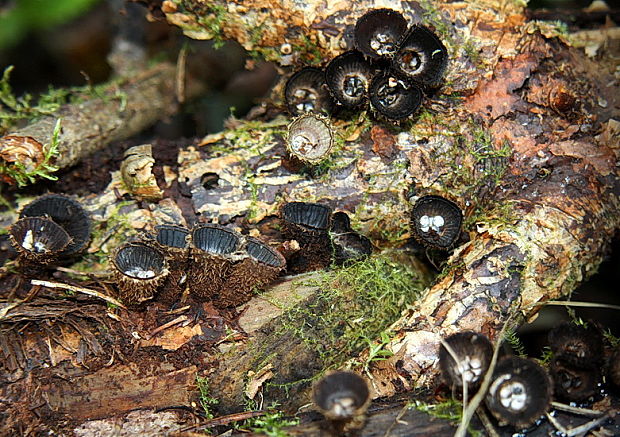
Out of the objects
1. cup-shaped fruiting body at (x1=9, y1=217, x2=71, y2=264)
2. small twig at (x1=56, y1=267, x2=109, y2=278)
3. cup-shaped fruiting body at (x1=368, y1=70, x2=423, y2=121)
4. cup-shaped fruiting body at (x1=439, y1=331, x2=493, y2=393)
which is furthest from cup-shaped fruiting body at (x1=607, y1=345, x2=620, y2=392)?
cup-shaped fruiting body at (x1=9, y1=217, x2=71, y2=264)

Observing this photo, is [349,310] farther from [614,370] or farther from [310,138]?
[614,370]

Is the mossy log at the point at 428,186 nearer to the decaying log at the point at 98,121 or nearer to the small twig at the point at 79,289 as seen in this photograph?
the small twig at the point at 79,289

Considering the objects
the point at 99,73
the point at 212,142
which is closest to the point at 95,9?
the point at 99,73

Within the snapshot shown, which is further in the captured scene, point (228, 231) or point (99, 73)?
point (99, 73)

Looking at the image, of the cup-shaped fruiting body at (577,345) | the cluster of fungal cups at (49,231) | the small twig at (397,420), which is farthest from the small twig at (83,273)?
the cup-shaped fruiting body at (577,345)

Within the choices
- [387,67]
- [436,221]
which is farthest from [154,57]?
[436,221]

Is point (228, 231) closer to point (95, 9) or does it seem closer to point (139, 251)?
point (139, 251)

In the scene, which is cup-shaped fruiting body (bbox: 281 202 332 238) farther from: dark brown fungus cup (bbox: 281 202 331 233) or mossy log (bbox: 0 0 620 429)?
mossy log (bbox: 0 0 620 429)
